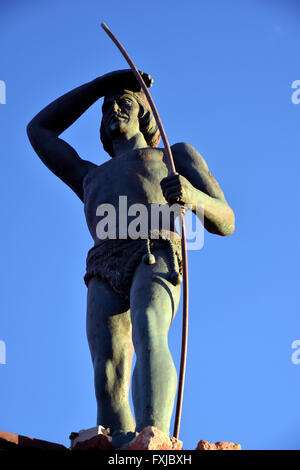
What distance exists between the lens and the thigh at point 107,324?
8.89 m

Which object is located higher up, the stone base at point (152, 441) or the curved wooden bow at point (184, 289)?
the curved wooden bow at point (184, 289)

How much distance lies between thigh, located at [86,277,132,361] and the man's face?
1.76 m

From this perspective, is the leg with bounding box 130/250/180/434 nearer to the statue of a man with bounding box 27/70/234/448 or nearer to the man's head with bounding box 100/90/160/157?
the statue of a man with bounding box 27/70/234/448

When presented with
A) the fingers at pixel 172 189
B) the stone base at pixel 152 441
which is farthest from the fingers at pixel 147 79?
the stone base at pixel 152 441

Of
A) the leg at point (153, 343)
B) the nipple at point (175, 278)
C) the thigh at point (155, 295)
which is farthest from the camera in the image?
the nipple at point (175, 278)

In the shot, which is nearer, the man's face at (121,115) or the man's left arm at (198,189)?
the man's left arm at (198,189)

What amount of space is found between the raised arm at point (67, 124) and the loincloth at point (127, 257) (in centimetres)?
123

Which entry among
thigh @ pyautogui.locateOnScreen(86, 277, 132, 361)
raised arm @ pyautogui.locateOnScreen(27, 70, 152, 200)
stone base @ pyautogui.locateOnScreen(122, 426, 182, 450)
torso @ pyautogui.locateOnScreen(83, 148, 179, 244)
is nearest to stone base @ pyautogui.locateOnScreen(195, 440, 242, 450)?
stone base @ pyautogui.locateOnScreen(122, 426, 182, 450)

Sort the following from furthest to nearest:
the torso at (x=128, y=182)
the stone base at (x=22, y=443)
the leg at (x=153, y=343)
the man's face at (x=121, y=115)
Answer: the man's face at (x=121, y=115) < the torso at (x=128, y=182) < the leg at (x=153, y=343) < the stone base at (x=22, y=443)

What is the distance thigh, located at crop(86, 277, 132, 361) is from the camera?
8.89 metres

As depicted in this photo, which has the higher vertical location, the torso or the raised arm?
the raised arm

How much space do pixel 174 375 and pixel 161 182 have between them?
1.73 m

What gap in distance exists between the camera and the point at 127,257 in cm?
906

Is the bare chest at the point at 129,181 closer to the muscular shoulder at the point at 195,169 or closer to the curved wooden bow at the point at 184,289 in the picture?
the muscular shoulder at the point at 195,169
